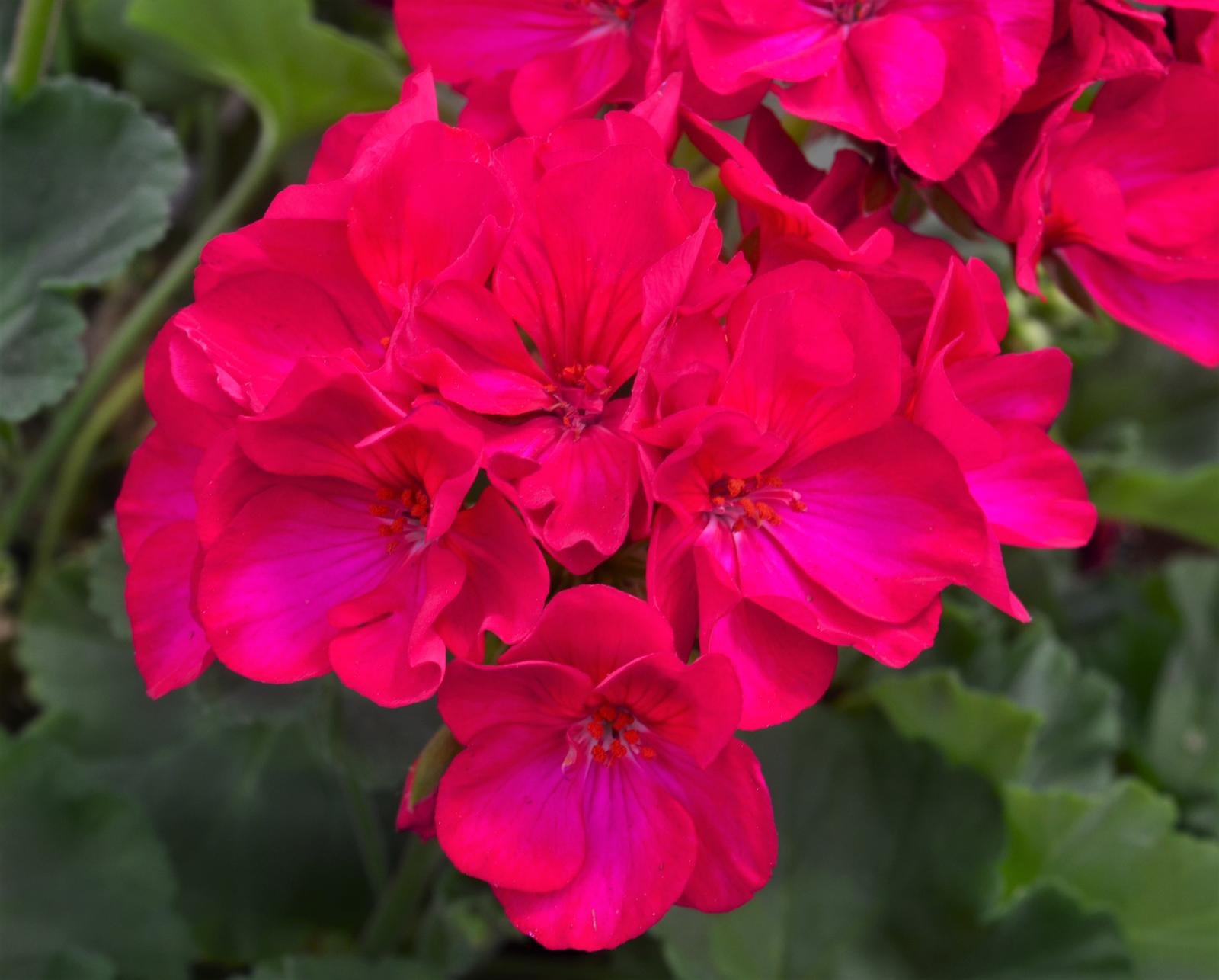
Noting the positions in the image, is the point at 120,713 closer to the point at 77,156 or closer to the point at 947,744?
the point at 77,156

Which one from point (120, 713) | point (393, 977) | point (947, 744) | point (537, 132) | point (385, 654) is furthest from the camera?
point (120, 713)

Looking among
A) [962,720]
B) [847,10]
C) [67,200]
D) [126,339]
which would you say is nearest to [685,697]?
[847,10]

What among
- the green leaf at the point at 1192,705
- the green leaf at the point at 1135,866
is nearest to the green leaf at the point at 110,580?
the green leaf at the point at 1135,866

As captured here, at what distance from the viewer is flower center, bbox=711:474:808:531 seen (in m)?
0.53

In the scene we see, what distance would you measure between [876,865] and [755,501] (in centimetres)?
60

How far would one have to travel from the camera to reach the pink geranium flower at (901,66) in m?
0.54

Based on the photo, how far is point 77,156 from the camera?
91 cm

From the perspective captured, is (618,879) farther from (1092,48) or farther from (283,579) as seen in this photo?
(1092,48)

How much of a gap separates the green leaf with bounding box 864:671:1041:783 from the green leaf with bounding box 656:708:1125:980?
20 millimetres

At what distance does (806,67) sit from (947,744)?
2.20 feet

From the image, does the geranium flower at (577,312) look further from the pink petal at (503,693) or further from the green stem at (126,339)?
the green stem at (126,339)

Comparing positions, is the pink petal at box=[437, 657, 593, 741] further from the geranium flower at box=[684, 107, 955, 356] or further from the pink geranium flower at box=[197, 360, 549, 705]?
the geranium flower at box=[684, 107, 955, 356]

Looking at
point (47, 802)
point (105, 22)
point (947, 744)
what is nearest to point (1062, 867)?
point (947, 744)

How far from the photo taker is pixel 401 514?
54 centimetres
